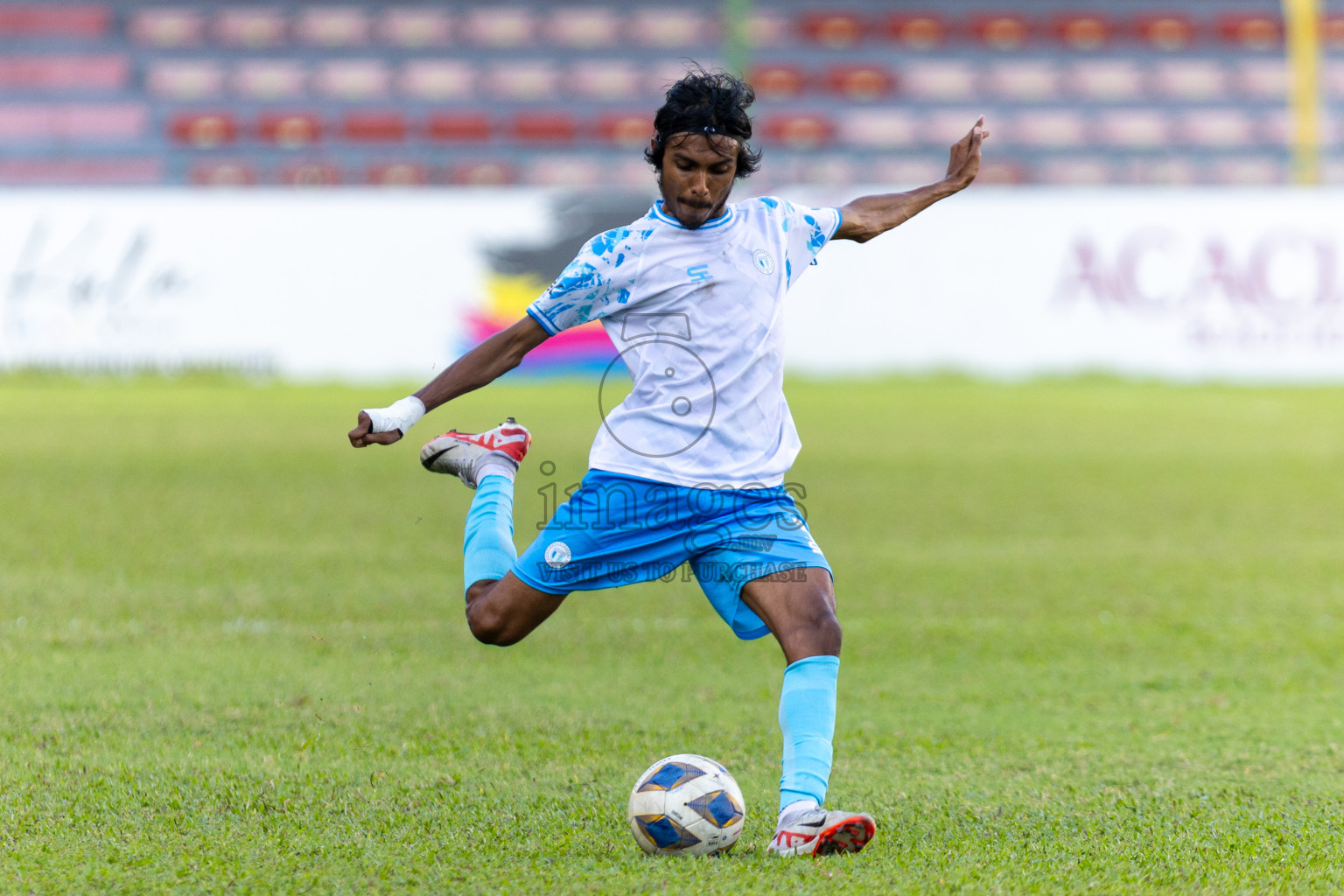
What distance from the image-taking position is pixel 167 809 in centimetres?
356

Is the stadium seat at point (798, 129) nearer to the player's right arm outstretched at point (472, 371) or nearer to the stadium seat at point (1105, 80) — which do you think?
the stadium seat at point (1105, 80)

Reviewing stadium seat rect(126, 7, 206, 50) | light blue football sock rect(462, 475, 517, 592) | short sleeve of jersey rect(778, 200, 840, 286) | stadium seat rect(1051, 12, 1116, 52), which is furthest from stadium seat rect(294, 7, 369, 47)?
short sleeve of jersey rect(778, 200, 840, 286)

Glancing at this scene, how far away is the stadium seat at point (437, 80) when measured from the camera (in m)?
27.7

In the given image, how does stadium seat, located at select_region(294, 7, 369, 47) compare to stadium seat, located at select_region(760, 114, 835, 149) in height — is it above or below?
above

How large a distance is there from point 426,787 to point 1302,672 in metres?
3.41

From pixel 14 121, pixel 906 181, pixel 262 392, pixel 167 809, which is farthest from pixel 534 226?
pixel 167 809

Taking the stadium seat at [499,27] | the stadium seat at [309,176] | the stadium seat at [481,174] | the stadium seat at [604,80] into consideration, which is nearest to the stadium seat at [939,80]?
the stadium seat at [604,80]

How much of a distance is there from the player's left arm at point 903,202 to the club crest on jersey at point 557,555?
109 centimetres

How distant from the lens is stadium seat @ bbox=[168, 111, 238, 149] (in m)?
26.3

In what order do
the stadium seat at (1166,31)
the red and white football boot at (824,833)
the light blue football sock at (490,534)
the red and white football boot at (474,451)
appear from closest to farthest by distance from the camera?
the red and white football boot at (824,833) < the light blue football sock at (490,534) < the red and white football boot at (474,451) < the stadium seat at (1166,31)

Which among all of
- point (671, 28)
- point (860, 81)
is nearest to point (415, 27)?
point (671, 28)

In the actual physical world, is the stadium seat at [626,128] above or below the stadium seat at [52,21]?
below

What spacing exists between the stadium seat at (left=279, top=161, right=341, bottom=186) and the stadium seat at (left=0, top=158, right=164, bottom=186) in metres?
2.57

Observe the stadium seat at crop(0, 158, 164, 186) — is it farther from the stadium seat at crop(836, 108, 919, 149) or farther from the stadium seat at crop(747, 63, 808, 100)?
the stadium seat at crop(836, 108, 919, 149)
